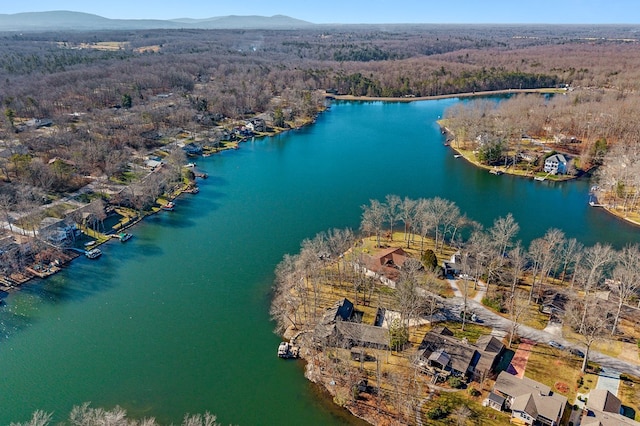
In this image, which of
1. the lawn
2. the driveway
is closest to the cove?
the lawn

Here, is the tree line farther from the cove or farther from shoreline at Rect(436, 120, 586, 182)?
shoreline at Rect(436, 120, 586, 182)

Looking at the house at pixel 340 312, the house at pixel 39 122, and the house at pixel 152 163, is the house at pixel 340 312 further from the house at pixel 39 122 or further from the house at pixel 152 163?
the house at pixel 39 122

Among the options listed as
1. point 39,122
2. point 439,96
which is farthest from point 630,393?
point 439,96

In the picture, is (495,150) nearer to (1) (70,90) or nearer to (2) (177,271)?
(2) (177,271)

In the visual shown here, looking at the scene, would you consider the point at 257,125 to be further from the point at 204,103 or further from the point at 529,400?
the point at 529,400

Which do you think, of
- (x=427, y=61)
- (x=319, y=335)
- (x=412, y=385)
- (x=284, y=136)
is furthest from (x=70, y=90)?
(x=427, y=61)

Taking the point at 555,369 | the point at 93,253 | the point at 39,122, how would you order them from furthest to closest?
the point at 39,122
the point at 93,253
the point at 555,369
